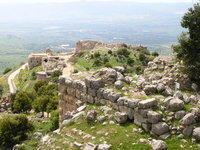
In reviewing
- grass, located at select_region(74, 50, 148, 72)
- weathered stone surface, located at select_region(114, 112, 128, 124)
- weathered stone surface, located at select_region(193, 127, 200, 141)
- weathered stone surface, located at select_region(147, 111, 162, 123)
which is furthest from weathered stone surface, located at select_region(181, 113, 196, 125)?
grass, located at select_region(74, 50, 148, 72)

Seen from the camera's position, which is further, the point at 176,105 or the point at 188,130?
the point at 176,105

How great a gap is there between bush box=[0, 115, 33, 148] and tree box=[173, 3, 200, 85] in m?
13.8

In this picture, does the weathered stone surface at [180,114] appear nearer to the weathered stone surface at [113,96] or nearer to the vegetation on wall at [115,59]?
the weathered stone surface at [113,96]

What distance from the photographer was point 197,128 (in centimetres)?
1272

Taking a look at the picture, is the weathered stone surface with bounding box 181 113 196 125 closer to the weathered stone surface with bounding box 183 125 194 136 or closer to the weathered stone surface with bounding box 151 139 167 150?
the weathered stone surface with bounding box 183 125 194 136

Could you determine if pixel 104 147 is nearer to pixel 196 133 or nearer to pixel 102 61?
pixel 196 133

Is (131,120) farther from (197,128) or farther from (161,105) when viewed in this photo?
(197,128)

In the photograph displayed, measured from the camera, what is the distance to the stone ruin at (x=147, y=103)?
13250mm

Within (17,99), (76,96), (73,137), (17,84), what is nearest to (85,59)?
(17,84)

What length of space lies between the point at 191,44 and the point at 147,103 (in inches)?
260

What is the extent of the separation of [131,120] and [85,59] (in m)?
54.4

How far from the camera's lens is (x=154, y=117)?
13500 mm

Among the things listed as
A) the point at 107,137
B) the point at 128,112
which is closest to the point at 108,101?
the point at 128,112

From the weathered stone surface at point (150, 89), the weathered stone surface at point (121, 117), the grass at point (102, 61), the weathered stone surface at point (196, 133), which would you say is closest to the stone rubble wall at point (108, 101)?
the weathered stone surface at point (121, 117)
